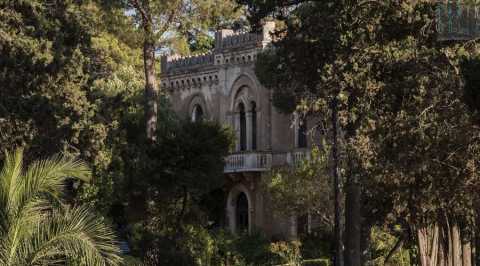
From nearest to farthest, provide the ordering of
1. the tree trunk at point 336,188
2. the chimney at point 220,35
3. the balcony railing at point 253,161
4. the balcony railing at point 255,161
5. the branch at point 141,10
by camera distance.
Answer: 1. the tree trunk at point 336,188
2. the branch at point 141,10
3. the balcony railing at point 253,161
4. the balcony railing at point 255,161
5. the chimney at point 220,35

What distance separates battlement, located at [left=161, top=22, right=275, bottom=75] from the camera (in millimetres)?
38750

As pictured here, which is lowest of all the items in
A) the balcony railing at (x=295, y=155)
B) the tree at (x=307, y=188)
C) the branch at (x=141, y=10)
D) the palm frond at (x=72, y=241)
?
the palm frond at (x=72, y=241)

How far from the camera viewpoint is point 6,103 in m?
24.8

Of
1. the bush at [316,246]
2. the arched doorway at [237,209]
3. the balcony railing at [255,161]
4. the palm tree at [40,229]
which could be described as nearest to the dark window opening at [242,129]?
the balcony railing at [255,161]

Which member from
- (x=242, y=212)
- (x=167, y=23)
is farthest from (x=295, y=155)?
(x=167, y=23)

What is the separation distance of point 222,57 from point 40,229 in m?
26.6

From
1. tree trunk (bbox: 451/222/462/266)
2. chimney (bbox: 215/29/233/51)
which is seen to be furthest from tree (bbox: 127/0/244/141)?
chimney (bbox: 215/29/233/51)

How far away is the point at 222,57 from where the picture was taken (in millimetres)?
41094

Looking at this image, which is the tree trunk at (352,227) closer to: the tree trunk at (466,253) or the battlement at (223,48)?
the tree trunk at (466,253)

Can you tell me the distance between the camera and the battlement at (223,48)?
127 ft

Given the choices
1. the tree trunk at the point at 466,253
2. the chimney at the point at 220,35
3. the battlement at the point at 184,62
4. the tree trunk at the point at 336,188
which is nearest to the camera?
the tree trunk at the point at 336,188

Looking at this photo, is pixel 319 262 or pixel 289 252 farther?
pixel 319 262

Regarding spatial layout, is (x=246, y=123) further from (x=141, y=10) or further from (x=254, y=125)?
(x=141, y=10)

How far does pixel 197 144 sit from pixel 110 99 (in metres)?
2.76
